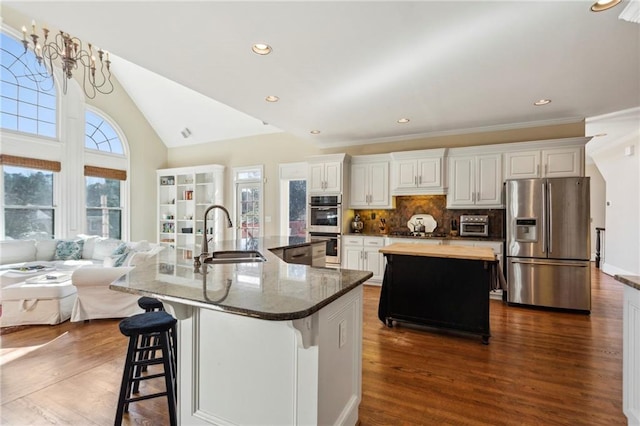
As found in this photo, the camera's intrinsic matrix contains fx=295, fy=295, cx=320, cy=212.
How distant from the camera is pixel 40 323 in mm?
3436

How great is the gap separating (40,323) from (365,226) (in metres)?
5.03

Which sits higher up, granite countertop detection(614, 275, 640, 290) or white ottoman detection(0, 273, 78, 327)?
granite countertop detection(614, 275, 640, 290)

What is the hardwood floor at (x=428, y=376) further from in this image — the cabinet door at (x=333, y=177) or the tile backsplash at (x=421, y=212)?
the cabinet door at (x=333, y=177)

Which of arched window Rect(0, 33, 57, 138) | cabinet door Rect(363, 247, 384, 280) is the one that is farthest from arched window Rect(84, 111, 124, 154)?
cabinet door Rect(363, 247, 384, 280)

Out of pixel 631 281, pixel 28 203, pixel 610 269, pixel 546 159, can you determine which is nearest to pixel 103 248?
pixel 28 203

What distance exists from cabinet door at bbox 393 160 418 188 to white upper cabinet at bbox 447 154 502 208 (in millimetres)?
596

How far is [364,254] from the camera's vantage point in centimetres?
541

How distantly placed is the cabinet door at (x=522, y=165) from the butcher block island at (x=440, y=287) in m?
2.00

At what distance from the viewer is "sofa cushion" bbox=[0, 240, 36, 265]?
476 centimetres

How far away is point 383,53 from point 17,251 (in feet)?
20.9

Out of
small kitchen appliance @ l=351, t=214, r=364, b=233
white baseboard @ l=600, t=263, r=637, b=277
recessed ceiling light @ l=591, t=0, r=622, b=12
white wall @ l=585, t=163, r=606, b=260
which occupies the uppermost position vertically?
recessed ceiling light @ l=591, t=0, r=622, b=12

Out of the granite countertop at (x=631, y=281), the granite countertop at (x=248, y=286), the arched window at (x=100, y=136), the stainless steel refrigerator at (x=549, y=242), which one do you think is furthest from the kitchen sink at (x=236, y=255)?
the arched window at (x=100, y=136)

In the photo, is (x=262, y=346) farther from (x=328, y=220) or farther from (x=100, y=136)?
(x=100, y=136)

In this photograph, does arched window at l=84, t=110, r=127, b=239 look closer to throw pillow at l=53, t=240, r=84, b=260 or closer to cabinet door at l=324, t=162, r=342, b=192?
throw pillow at l=53, t=240, r=84, b=260
